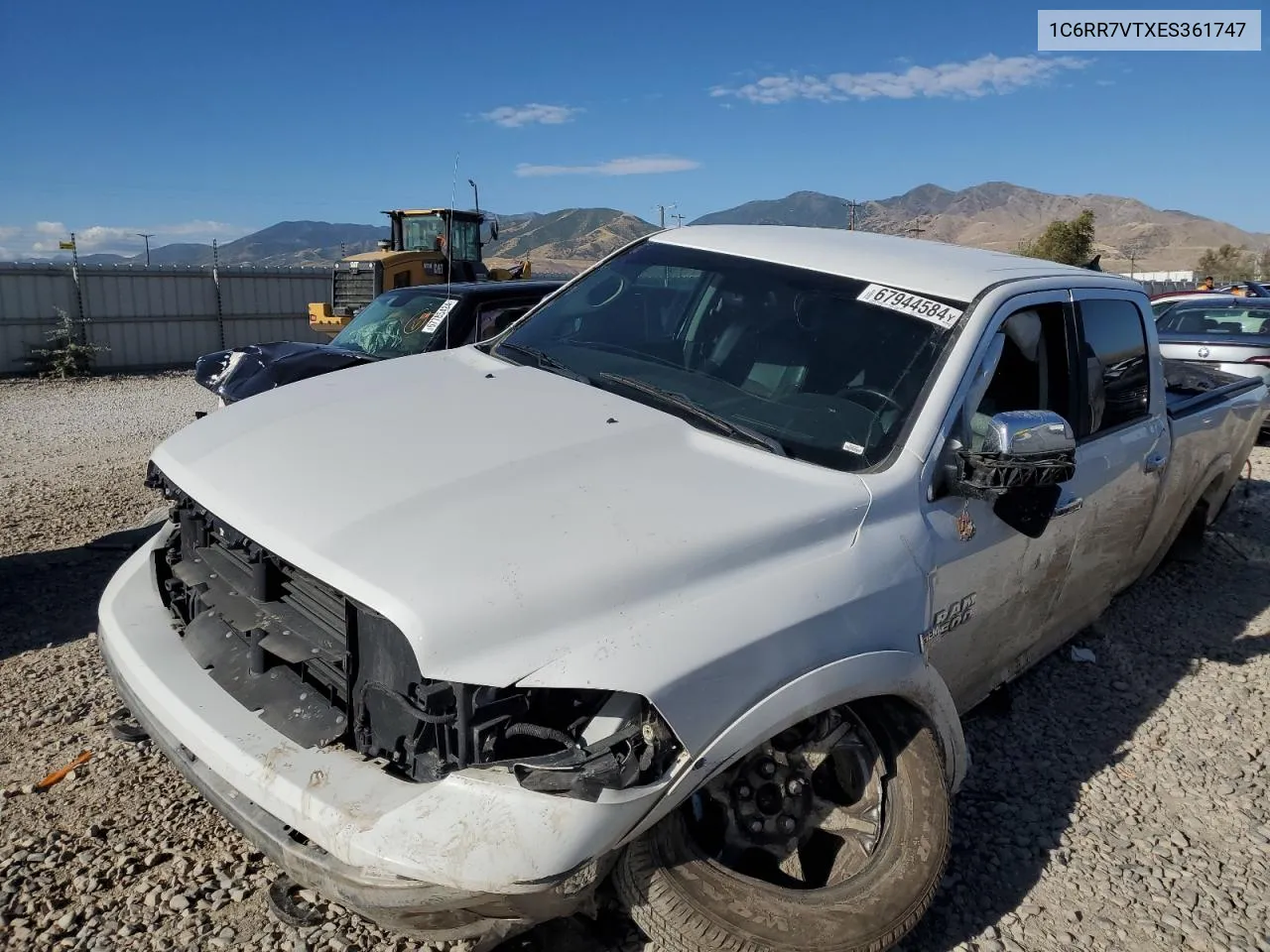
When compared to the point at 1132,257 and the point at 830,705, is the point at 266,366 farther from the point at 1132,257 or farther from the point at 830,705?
the point at 1132,257

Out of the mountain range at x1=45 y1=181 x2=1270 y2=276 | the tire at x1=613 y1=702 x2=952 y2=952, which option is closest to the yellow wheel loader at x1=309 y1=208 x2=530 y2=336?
the tire at x1=613 y1=702 x2=952 y2=952

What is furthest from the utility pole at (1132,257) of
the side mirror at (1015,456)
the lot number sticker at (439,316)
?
the side mirror at (1015,456)

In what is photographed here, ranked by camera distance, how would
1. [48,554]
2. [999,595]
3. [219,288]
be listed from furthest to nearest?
[219,288] < [48,554] < [999,595]

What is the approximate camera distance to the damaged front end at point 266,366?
703 centimetres

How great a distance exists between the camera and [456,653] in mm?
1846

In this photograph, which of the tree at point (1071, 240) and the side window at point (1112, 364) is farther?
the tree at point (1071, 240)

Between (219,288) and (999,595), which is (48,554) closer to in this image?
(999,595)

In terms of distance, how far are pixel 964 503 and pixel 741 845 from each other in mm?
1173

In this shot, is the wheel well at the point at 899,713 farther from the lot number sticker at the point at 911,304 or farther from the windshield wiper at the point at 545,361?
the windshield wiper at the point at 545,361

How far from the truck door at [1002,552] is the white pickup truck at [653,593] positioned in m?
0.02

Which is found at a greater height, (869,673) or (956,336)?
(956,336)

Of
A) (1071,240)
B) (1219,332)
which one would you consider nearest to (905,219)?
(1071,240)

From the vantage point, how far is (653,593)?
2.02 metres

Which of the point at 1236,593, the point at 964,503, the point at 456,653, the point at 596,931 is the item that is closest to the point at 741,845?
the point at 596,931
